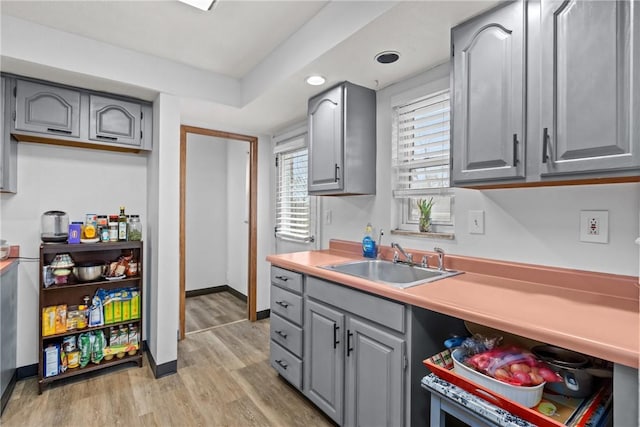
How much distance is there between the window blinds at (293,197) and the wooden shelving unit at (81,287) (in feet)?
4.49

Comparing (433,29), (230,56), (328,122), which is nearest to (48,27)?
(230,56)

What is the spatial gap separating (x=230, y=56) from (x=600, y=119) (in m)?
2.19

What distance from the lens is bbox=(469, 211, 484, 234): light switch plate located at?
5.74ft

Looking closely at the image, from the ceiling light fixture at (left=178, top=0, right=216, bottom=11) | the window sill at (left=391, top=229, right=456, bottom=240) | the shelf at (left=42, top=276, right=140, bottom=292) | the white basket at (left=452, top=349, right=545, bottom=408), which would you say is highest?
the ceiling light fixture at (left=178, top=0, right=216, bottom=11)

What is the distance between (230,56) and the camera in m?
2.36

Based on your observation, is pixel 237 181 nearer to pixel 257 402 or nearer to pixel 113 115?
pixel 113 115

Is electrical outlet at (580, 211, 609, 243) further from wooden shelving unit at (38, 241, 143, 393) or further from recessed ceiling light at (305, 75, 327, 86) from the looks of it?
wooden shelving unit at (38, 241, 143, 393)

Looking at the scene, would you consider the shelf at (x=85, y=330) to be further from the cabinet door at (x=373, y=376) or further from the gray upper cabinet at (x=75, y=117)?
the cabinet door at (x=373, y=376)

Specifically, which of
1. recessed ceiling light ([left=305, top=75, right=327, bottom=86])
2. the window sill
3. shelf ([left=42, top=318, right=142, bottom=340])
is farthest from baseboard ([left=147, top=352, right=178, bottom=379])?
recessed ceiling light ([left=305, top=75, right=327, bottom=86])

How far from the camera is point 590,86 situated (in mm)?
1104

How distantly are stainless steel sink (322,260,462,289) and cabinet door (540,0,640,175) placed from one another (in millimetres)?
885

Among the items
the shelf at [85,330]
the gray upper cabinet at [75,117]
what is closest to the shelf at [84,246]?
the shelf at [85,330]

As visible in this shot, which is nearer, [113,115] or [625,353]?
[625,353]

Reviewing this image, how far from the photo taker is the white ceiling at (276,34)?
1.53 m
